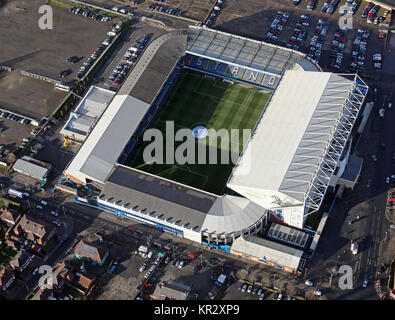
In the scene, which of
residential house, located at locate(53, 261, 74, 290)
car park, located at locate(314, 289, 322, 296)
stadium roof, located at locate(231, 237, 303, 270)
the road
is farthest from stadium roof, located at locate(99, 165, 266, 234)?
car park, located at locate(314, 289, 322, 296)

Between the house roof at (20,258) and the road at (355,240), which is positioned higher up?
the road at (355,240)

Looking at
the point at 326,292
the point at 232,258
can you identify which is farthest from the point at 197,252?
the point at 326,292

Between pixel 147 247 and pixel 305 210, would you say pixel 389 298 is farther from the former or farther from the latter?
pixel 147 247

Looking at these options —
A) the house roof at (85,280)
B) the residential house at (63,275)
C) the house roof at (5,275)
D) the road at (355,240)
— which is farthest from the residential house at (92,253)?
the road at (355,240)

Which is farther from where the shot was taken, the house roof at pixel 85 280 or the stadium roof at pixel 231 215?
the stadium roof at pixel 231 215

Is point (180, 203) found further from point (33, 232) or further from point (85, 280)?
point (33, 232)

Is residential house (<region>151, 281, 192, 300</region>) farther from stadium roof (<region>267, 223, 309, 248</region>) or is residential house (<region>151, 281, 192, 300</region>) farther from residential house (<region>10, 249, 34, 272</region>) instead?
residential house (<region>10, 249, 34, 272</region>)

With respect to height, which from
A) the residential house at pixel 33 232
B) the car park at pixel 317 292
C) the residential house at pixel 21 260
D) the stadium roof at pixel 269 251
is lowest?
the residential house at pixel 21 260

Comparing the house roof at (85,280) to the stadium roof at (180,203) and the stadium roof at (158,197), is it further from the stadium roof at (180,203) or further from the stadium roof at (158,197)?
the stadium roof at (158,197)
